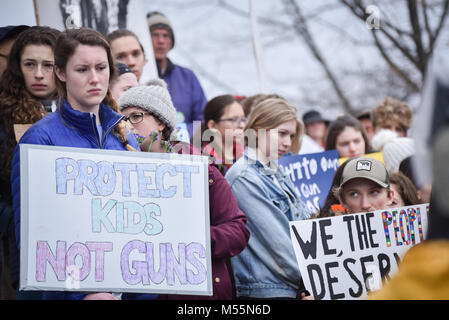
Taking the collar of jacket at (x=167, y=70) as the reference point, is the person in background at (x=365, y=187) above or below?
below

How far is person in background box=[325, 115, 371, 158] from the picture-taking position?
281 inches

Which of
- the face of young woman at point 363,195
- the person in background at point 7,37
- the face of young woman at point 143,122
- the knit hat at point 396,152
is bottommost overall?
the face of young woman at point 363,195

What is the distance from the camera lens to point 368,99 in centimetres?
1956

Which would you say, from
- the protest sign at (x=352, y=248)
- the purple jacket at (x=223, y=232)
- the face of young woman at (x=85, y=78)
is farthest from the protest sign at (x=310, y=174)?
the face of young woman at (x=85, y=78)

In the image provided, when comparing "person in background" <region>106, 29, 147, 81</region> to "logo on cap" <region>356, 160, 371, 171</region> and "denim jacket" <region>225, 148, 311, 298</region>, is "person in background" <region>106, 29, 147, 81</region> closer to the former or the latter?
"denim jacket" <region>225, 148, 311, 298</region>

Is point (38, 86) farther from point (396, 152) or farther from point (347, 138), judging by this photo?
point (347, 138)

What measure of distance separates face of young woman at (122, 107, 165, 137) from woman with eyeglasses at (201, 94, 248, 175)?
1.16 m

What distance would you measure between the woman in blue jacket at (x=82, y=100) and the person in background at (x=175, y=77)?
112 inches

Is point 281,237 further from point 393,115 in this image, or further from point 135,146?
point 393,115

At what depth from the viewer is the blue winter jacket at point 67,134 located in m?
3.68

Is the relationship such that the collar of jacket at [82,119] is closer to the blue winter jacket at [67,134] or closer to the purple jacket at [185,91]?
the blue winter jacket at [67,134]

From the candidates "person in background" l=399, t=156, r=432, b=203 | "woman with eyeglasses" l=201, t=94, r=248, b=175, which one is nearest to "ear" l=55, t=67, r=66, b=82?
"woman with eyeglasses" l=201, t=94, r=248, b=175

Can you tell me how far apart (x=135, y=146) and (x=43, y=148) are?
68 cm
